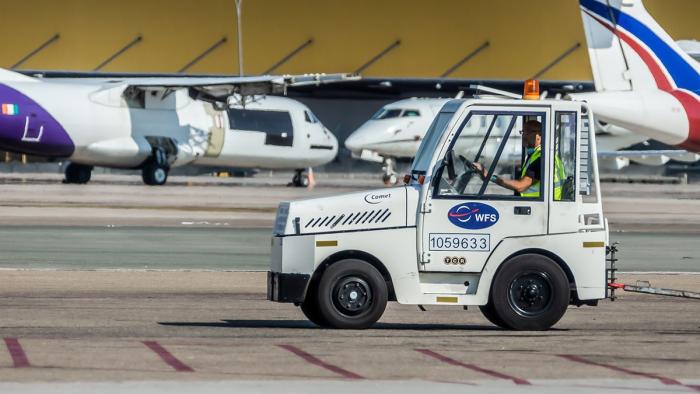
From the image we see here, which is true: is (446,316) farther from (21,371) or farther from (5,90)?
(5,90)

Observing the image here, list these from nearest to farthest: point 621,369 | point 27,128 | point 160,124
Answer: point 621,369 < point 27,128 < point 160,124

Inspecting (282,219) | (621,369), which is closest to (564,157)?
(282,219)

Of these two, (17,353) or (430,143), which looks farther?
(430,143)

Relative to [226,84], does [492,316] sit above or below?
below

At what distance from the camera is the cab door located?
1305 centimetres

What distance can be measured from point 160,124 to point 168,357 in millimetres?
36630

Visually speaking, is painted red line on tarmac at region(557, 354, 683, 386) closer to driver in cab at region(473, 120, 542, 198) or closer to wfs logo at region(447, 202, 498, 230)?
wfs logo at region(447, 202, 498, 230)

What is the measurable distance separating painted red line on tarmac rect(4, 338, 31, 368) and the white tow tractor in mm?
2449

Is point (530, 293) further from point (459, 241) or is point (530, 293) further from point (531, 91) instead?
point (531, 91)

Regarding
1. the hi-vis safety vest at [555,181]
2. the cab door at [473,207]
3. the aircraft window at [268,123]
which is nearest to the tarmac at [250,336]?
the cab door at [473,207]

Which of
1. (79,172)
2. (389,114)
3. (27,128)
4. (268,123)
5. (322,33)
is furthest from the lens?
(322,33)

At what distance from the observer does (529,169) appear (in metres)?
13.2

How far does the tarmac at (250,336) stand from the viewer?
970 centimetres

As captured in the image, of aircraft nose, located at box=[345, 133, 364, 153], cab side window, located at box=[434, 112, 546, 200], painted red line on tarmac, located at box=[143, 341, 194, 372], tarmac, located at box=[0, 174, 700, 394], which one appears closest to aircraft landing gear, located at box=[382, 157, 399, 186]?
aircraft nose, located at box=[345, 133, 364, 153]
